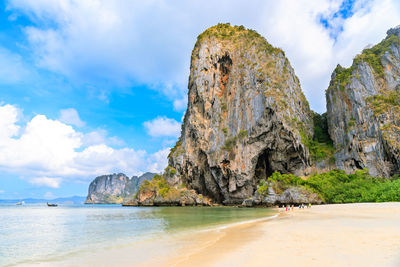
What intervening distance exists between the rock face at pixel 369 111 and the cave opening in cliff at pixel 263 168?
13192 mm

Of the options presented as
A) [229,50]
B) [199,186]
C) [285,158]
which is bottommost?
[199,186]

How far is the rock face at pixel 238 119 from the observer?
1993 inches

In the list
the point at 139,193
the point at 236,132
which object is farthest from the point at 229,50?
the point at 139,193

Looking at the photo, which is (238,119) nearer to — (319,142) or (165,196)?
(319,142)

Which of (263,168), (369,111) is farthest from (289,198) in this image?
(369,111)

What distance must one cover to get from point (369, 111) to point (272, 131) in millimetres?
16868

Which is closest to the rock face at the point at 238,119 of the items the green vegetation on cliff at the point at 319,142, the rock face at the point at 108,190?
the green vegetation on cliff at the point at 319,142

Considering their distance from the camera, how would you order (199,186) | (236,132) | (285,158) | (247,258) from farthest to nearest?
(199,186), (236,132), (285,158), (247,258)

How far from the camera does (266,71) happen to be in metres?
56.8

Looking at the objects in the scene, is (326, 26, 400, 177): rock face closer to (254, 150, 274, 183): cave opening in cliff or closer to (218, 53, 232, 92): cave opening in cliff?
(254, 150, 274, 183): cave opening in cliff

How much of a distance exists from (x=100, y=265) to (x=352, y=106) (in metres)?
51.2

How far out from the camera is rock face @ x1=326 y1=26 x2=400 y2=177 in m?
40.1

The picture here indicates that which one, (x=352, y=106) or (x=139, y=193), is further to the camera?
(x=139, y=193)

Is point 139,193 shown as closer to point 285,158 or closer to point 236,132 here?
point 236,132
